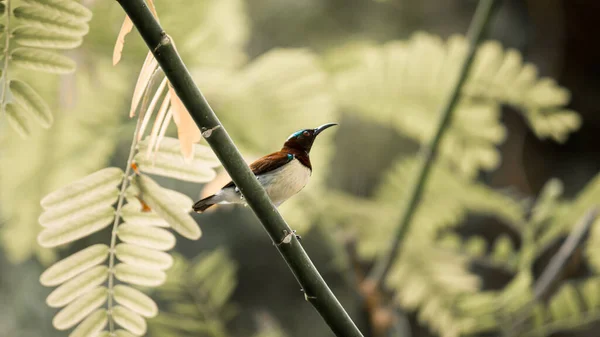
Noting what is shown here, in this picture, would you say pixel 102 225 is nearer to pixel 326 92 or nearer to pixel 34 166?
pixel 326 92

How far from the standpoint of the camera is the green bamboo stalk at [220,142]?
29 cm

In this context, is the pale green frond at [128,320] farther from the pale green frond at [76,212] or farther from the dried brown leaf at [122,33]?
the dried brown leaf at [122,33]

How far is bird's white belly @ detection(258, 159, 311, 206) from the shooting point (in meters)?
0.38

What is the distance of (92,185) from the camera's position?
38 centimetres

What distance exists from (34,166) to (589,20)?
152cm

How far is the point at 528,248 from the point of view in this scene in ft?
3.62

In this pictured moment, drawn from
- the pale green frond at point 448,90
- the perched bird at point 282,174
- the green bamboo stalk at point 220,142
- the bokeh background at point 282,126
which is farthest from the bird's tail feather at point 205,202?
the pale green frond at point 448,90

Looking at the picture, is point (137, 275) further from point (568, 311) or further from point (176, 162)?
point (568, 311)

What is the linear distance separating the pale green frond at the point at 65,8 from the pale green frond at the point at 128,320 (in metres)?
0.20

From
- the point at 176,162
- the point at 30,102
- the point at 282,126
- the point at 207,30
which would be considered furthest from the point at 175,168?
the point at 207,30

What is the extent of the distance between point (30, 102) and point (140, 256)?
0.13 metres

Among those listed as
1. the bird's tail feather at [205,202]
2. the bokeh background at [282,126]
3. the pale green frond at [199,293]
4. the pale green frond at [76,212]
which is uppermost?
the bokeh background at [282,126]

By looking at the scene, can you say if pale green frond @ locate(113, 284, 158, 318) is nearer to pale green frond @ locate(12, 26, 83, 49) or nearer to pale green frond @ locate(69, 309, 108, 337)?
pale green frond @ locate(69, 309, 108, 337)

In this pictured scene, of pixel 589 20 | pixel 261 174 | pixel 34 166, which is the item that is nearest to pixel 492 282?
pixel 589 20
